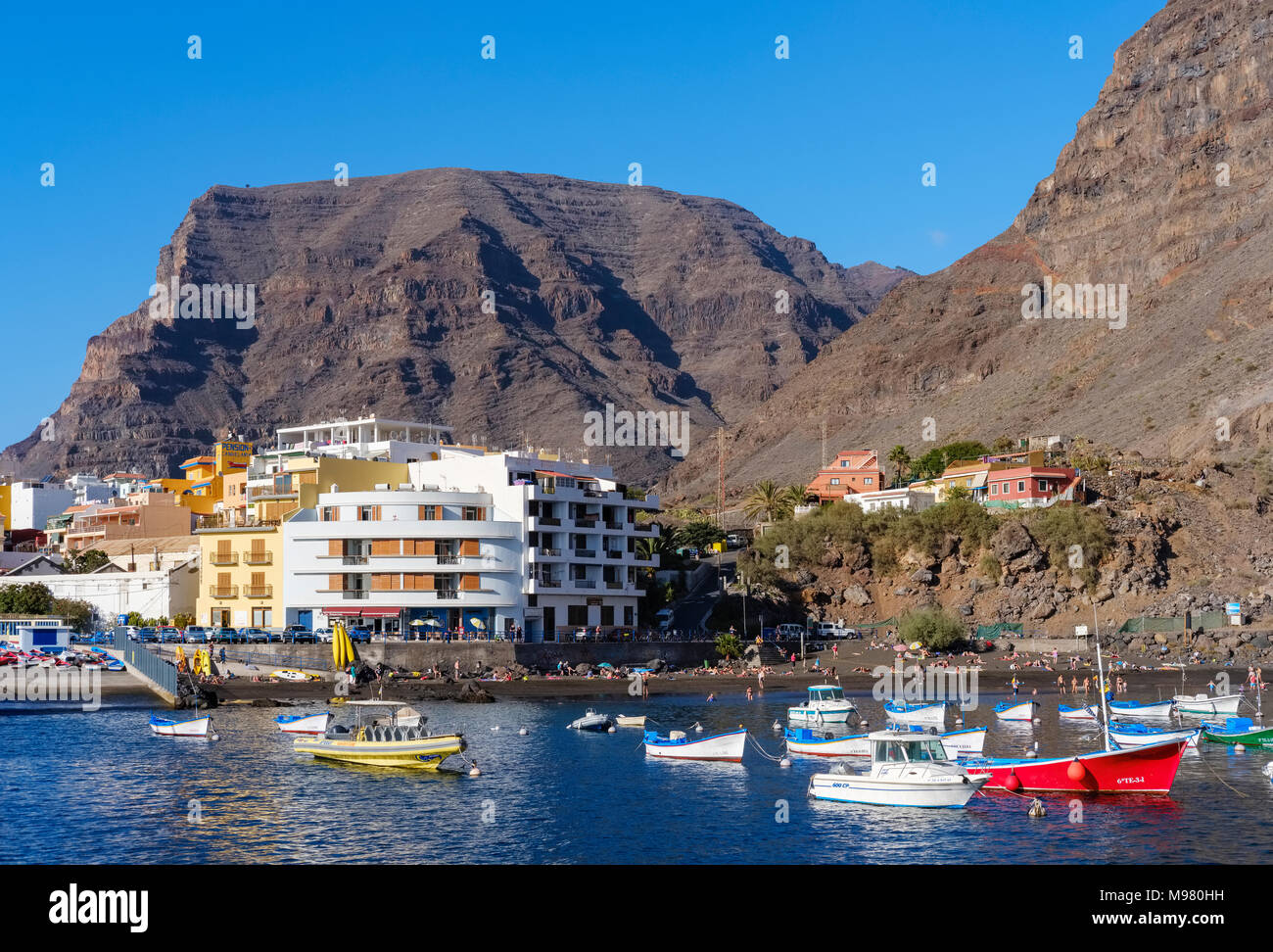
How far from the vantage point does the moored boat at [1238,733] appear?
64250 mm

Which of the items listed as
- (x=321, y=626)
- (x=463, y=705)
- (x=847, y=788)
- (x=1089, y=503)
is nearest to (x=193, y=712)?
(x=463, y=705)

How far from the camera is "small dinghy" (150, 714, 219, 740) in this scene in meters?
66.9

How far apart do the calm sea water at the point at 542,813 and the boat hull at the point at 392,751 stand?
0.54m

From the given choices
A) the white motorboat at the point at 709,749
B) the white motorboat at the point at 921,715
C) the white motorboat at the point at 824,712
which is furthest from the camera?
the white motorboat at the point at 824,712

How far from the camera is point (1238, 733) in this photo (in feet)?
214

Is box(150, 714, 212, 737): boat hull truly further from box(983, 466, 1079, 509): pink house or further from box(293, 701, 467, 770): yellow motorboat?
box(983, 466, 1079, 509): pink house

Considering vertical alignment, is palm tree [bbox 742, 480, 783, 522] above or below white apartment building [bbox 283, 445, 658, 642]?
above

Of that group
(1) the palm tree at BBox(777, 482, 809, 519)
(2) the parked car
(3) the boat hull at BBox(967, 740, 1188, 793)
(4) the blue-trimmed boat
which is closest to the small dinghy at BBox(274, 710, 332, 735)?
(2) the parked car

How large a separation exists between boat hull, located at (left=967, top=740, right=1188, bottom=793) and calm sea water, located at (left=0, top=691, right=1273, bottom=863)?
69 centimetres

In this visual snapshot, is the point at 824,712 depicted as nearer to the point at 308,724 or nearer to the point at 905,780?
the point at 905,780

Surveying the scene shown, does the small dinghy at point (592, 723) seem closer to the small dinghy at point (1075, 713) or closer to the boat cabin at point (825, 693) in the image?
the boat cabin at point (825, 693)

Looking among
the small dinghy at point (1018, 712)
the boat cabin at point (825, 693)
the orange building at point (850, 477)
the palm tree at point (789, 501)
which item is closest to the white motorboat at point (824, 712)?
the boat cabin at point (825, 693)

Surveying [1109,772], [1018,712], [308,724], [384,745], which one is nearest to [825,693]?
[1018,712]
